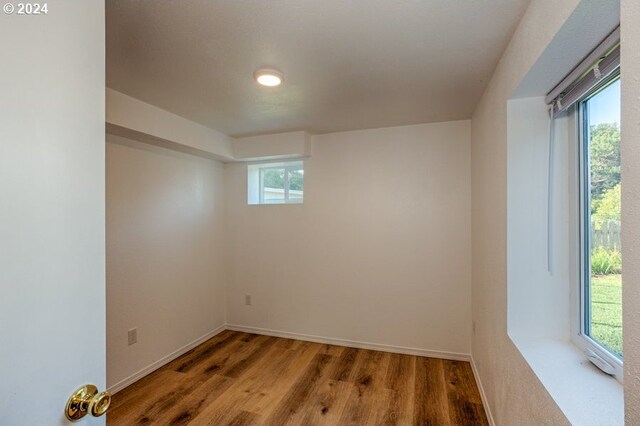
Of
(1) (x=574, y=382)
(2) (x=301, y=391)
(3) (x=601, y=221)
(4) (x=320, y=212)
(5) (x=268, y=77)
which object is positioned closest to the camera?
(1) (x=574, y=382)

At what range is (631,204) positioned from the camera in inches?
24.4

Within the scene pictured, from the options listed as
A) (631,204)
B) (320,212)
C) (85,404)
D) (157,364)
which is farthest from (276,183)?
(631,204)

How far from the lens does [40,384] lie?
62 centimetres

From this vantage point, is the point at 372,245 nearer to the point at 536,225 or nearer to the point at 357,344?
the point at 357,344

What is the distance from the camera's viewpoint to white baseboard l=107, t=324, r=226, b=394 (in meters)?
2.26

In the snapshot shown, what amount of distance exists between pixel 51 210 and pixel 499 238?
189cm

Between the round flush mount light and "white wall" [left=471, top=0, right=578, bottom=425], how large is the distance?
127 centimetres

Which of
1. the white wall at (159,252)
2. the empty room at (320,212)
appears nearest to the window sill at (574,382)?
the empty room at (320,212)

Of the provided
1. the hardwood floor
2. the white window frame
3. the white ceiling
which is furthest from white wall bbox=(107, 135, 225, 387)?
the white window frame

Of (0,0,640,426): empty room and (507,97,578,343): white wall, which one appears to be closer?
(0,0,640,426): empty room

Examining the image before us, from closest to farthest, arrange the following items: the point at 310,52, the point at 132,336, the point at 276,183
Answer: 1. the point at 310,52
2. the point at 132,336
3. the point at 276,183

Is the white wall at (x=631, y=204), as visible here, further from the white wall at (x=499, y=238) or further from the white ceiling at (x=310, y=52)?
the white ceiling at (x=310, y=52)

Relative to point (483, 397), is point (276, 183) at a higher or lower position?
higher

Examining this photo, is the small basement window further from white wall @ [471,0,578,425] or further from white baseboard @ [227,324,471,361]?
white wall @ [471,0,578,425]
